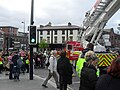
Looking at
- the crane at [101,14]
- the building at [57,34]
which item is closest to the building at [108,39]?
the crane at [101,14]

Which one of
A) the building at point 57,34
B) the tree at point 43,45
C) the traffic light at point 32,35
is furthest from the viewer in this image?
the building at point 57,34

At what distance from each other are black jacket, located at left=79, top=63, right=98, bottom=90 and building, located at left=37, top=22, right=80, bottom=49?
3877 inches

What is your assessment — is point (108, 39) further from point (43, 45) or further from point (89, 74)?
point (43, 45)

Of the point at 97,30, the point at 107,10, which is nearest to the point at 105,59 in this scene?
the point at 107,10

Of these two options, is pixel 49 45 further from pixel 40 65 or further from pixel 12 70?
pixel 12 70

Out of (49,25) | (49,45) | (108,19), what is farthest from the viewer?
(49,25)

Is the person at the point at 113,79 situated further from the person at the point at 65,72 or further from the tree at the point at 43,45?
the tree at the point at 43,45

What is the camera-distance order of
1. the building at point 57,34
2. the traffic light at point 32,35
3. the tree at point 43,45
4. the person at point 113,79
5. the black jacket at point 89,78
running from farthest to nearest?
1. the building at point 57,34
2. the tree at point 43,45
3. the traffic light at point 32,35
4. the black jacket at point 89,78
5. the person at point 113,79

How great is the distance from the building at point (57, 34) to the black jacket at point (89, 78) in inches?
3877

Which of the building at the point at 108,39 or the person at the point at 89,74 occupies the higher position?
the building at the point at 108,39

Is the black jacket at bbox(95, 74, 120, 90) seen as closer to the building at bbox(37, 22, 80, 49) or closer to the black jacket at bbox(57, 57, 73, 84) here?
the black jacket at bbox(57, 57, 73, 84)

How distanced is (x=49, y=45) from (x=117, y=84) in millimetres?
102196

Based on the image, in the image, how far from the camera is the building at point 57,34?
106m

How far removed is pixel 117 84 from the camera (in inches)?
170
